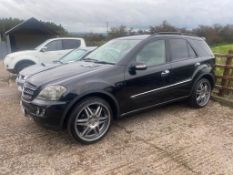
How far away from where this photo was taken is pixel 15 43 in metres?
21.3

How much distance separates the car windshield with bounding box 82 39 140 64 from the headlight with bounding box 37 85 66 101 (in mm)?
1164

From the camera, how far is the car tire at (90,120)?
12.5 ft

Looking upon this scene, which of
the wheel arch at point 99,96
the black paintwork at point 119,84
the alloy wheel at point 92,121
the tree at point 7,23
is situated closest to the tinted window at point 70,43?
the black paintwork at point 119,84

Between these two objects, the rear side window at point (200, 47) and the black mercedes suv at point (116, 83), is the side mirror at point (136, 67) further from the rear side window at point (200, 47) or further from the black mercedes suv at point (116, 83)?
the rear side window at point (200, 47)

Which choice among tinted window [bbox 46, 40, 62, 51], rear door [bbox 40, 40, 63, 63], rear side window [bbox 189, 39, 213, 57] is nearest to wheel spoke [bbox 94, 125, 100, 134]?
rear side window [bbox 189, 39, 213, 57]

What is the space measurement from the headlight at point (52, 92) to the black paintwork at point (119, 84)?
0.07 m

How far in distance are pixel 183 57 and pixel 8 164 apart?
3.79 meters

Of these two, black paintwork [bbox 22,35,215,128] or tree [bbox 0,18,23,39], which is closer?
black paintwork [bbox 22,35,215,128]

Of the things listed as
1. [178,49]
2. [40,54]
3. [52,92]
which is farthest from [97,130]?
[40,54]

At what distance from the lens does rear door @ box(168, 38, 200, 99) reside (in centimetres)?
502

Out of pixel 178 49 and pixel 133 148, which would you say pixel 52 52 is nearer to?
pixel 178 49

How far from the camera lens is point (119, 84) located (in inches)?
165

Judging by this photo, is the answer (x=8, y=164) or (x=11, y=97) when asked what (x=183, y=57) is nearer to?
(x=8, y=164)

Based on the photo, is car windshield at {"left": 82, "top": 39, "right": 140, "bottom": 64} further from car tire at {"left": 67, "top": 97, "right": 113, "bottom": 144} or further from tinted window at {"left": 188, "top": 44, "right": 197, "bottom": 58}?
tinted window at {"left": 188, "top": 44, "right": 197, "bottom": 58}
